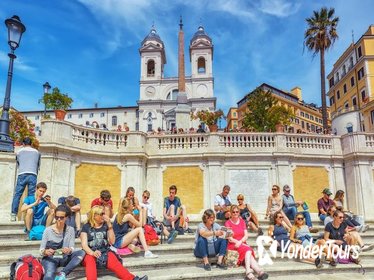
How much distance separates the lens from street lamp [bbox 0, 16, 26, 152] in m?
9.34

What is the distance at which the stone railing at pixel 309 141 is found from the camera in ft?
45.0

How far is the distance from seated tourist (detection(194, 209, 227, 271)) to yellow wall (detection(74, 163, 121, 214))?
684 centimetres

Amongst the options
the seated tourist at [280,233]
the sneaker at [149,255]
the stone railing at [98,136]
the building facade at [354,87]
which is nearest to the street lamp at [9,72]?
the stone railing at [98,136]

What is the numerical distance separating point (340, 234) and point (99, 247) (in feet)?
17.9

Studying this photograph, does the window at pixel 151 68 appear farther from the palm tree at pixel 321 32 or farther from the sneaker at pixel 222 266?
the sneaker at pixel 222 266

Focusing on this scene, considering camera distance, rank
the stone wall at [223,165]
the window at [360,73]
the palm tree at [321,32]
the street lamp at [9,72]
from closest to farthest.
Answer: the street lamp at [9,72] < the stone wall at [223,165] < the palm tree at [321,32] < the window at [360,73]

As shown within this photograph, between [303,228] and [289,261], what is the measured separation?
985 millimetres

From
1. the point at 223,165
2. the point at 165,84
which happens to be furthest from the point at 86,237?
the point at 165,84

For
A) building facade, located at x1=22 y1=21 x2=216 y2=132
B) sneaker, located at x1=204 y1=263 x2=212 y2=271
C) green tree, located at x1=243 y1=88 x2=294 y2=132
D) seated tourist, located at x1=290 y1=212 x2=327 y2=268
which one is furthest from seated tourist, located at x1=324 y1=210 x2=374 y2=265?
building facade, located at x1=22 y1=21 x2=216 y2=132

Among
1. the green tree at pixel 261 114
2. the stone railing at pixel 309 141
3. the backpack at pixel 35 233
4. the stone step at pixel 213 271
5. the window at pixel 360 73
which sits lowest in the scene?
the stone step at pixel 213 271

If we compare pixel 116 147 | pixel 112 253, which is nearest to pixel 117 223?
pixel 112 253

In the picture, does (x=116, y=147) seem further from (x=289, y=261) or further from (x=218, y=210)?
(x=289, y=261)

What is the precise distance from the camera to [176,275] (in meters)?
5.75

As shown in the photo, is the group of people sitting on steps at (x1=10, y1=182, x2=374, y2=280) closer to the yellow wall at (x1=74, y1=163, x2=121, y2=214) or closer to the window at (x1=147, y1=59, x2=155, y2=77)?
the yellow wall at (x1=74, y1=163, x2=121, y2=214)
